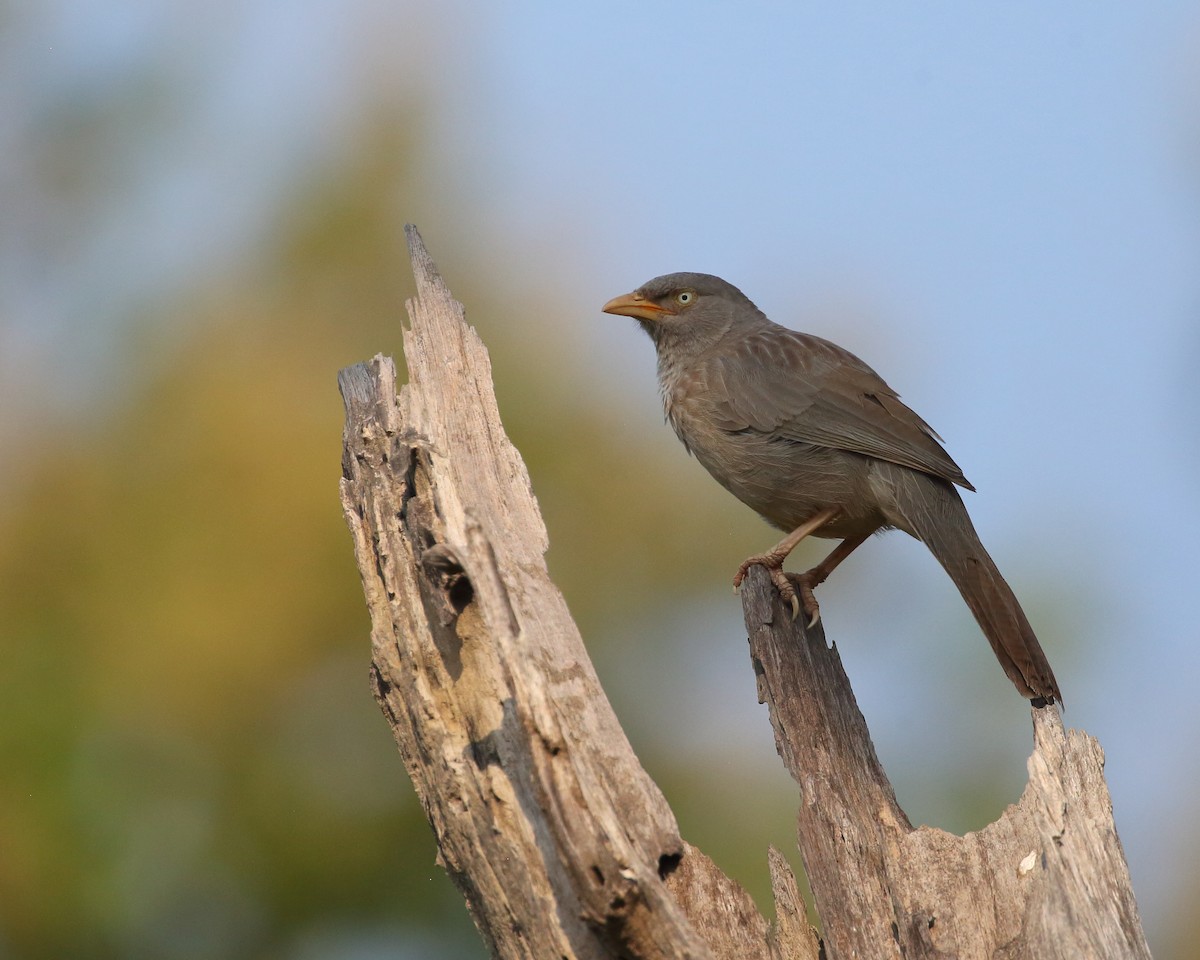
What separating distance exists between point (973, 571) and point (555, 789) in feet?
8.68

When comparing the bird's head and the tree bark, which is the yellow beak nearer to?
the bird's head

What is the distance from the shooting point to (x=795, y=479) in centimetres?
587

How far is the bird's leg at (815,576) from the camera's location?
16.9ft

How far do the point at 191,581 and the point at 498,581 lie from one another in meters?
8.88

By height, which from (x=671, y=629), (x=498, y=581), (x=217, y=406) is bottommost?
(x=671, y=629)

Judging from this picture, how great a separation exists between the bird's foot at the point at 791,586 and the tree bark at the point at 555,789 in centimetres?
74

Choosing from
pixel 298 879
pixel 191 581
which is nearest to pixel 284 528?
pixel 191 581

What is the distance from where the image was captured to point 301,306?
13375mm

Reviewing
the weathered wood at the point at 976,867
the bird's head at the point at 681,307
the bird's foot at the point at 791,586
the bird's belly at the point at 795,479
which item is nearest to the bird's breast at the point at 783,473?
the bird's belly at the point at 795,479

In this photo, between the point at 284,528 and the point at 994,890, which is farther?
the point at 284,528

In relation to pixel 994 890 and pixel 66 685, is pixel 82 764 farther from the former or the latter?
pixel 994 890

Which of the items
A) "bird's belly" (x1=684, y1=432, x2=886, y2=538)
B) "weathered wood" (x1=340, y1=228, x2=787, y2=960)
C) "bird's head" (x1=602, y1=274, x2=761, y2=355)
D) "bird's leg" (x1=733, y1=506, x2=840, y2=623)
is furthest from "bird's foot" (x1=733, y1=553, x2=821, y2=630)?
"bird's head" (x1=602, y1=274, x2=761, y2=355)

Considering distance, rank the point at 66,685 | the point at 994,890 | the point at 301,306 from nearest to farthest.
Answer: the point at 994,890
the point at 66,685
the point at 301,306

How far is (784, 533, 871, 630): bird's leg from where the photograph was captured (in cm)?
516
